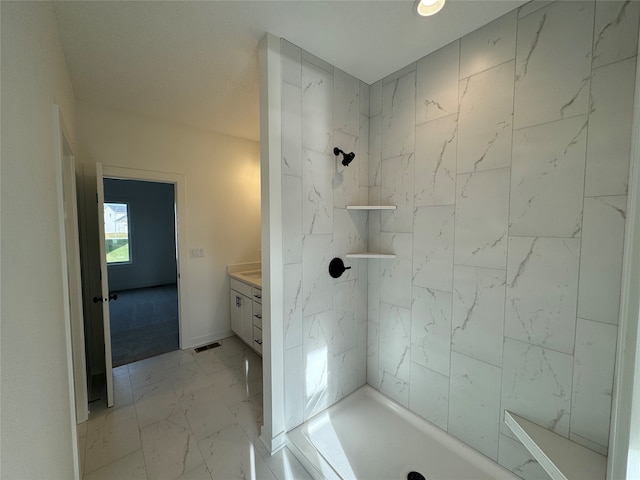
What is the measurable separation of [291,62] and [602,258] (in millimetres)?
2064

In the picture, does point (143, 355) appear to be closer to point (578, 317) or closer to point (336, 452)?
point (336, 452)

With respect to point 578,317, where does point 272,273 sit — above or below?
above

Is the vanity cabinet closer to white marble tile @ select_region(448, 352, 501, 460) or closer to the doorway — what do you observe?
the doorway

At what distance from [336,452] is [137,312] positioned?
4540 mm

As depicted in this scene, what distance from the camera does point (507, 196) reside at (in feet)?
4.75

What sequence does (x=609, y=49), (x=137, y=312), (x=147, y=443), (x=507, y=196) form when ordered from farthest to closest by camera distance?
(x=137, y=312) → (x=147, y=443) → (x=507, y=196) → (x=609, y=49)

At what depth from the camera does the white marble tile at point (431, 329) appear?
174 centimetres

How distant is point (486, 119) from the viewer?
1.52 m

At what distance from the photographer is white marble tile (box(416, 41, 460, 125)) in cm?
165

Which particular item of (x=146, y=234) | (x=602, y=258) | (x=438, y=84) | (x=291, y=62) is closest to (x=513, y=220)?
(x=602, y=258)

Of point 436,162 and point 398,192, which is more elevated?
point 436,162

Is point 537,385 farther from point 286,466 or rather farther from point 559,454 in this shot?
point 286,466

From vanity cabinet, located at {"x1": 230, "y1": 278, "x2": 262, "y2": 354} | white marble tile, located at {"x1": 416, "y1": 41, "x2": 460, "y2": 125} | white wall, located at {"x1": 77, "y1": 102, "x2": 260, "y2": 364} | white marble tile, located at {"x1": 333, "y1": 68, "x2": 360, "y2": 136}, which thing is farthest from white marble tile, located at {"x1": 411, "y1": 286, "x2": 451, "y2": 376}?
white wall, located at {"x1": 77, "y1": 102, "x2": 260, "y2": 364}

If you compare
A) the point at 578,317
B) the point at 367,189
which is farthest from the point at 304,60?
the point at 578,317
